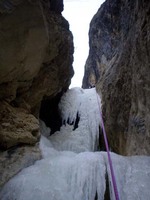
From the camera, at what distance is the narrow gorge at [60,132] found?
3748mm

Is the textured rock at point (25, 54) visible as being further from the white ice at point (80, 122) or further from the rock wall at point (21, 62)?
the white ice at point (80, 122)

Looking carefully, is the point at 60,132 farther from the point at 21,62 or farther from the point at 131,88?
the point at 21,62

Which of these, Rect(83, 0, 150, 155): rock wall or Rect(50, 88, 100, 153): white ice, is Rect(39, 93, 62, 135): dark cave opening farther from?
Rect(83, 0, 150, 155): rock wall

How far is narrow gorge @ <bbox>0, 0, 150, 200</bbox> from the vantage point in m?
3.75

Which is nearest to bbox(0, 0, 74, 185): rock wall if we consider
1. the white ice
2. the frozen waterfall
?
the frozen waterfall

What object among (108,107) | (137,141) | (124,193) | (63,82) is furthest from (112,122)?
(124,193)

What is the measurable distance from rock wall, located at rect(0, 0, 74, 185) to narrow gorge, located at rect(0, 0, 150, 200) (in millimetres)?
17

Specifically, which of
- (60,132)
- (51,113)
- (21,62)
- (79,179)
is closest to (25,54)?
(21,62)

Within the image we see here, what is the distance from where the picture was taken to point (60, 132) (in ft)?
30.6

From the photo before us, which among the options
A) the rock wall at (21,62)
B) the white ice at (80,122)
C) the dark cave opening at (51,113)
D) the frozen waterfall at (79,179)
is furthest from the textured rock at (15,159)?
the dark cave opening at (51,113)

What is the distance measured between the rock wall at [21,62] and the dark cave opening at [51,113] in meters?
2.38

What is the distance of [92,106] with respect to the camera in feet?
31.7

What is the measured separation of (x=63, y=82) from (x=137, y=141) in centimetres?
518

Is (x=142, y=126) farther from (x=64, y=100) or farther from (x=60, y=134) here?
(x=64, y=100)
